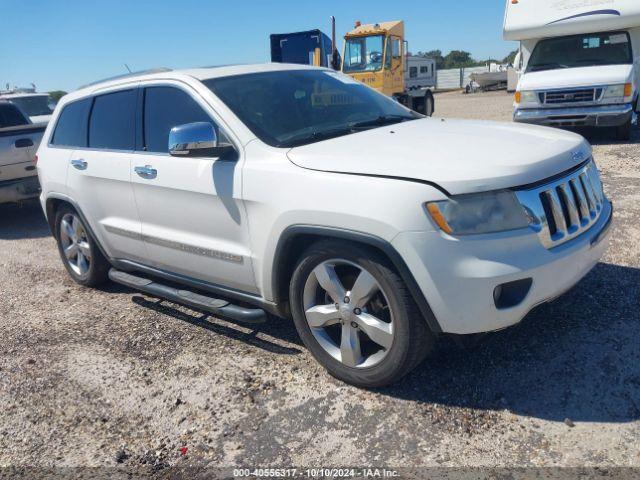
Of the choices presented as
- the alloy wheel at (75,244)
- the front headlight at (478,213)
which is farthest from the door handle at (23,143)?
the front headlight at (478,213)

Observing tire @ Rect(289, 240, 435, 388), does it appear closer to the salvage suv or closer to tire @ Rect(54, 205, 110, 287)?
the salvage suv

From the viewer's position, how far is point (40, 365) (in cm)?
377

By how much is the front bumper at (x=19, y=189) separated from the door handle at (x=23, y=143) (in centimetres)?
44

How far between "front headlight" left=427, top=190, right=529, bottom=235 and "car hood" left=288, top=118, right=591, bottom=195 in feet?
0.16

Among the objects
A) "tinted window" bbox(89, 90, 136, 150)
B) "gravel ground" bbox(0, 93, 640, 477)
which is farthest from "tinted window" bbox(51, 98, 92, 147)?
"gravel ground" bbox(0, 93, 640, 477)

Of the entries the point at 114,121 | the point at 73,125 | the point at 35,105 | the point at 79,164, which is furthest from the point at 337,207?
the point at 35,105

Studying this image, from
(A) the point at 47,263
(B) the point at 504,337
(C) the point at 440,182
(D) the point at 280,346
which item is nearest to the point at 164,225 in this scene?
(D) the point at 280,346

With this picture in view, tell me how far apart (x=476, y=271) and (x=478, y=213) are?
268mm

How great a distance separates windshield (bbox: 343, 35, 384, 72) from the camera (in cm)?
1591

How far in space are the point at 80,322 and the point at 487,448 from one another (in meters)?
3.25

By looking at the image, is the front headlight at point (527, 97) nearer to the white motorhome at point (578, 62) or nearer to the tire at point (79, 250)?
the white motorhome at point (578, 62)

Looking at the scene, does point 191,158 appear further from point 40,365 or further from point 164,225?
point 40,365

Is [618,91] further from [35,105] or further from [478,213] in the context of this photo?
[35,105]

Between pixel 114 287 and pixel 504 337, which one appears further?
pixel 114 287
